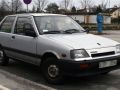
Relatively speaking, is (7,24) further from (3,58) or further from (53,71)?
(53,71)

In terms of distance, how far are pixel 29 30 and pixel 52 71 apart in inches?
53.1

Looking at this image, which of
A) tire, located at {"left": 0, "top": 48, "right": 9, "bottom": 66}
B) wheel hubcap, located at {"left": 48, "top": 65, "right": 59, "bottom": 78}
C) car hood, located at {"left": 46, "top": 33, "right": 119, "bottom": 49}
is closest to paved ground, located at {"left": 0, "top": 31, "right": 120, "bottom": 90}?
wheel hubcap, located at {"left": 48, "top": 65, "right": 59, "bottom": 78}

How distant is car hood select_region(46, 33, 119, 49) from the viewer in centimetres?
676

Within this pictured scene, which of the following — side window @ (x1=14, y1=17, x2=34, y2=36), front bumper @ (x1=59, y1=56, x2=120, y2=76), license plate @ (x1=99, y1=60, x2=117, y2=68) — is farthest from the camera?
side window @ (x1=14, y1=17, x2=34, y2=36)

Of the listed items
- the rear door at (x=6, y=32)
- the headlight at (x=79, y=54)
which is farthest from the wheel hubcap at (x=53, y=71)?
the rear door at (x=6, y=32)

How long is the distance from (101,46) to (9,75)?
2.65 m

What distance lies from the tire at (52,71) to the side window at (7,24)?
225 centimetres

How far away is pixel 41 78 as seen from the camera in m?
7.66

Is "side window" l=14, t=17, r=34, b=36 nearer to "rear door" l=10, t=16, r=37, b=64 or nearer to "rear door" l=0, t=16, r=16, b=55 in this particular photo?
"rear door" l=10, t=16, r=37, b=64

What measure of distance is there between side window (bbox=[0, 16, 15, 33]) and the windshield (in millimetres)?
1266

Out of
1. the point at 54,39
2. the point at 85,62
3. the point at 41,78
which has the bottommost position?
the point at 41,78

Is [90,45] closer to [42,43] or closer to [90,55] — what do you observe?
[90,55]

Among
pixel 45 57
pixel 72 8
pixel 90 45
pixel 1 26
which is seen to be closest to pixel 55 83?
pixel 45 57

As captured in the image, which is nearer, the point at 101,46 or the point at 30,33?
the point at 101,46
